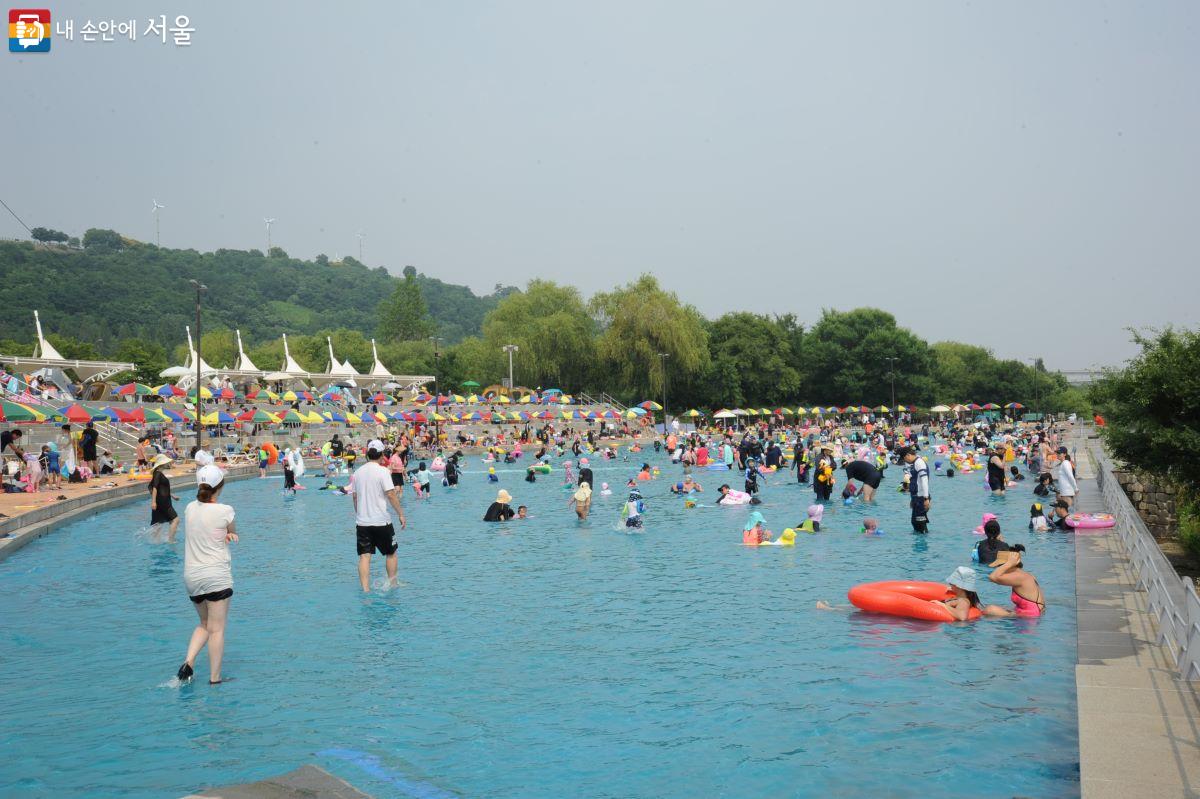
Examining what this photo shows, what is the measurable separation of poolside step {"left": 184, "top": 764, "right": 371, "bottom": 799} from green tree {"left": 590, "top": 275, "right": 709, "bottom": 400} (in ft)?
227

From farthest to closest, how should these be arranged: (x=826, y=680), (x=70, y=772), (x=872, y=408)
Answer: (x=872, y=408), (x=826, y=680), (x=70, y=772)

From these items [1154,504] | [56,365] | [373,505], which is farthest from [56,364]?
[1154,504]

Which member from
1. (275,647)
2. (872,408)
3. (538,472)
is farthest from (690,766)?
(872,408)

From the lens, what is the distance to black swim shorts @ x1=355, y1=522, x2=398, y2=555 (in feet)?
35.9

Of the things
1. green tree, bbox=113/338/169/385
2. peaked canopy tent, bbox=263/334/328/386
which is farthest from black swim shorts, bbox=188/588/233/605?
green tree, bbox=113/338/169/385

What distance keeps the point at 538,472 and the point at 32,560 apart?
23345 millimetres

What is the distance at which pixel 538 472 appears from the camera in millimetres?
37406

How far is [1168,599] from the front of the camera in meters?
7.45

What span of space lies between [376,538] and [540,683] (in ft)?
12.4

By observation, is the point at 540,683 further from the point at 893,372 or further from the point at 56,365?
the point at 893,372

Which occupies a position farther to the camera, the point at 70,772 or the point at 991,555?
the point at 991,555

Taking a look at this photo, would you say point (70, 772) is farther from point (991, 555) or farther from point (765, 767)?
point (991, 555)

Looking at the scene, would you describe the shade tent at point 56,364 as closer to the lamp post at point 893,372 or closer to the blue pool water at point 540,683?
the blue pool water at point 540,683

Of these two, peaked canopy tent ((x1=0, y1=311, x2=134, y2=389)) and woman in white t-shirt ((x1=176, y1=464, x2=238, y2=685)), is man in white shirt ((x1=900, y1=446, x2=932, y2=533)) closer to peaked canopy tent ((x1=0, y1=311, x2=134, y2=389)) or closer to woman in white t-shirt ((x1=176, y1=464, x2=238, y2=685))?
woman in white t-shirt ((x1=176, y1=464, x2=238, y2=685))
